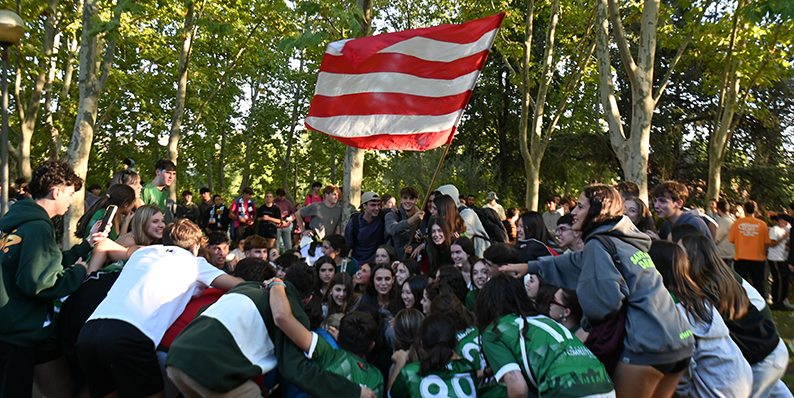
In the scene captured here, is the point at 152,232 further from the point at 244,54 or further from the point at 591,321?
the point at 244,54

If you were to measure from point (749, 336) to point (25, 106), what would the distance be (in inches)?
865

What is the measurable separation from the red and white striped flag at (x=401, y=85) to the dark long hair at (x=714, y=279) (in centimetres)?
259

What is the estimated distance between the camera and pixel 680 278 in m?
3.51

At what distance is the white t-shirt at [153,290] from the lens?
11.1 ft

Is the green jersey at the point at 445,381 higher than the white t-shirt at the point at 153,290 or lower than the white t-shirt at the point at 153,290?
lower

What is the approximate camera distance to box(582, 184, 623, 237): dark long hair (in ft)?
10.9

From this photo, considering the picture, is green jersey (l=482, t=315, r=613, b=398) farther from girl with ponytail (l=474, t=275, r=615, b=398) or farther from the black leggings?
the black leggings

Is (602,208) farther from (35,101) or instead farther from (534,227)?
(35,101)

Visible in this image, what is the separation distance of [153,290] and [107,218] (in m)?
1.13

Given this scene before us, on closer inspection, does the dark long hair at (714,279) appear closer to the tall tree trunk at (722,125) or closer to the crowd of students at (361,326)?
the crowd of students at (361,326)

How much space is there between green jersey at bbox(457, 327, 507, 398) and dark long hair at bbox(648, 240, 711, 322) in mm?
1263

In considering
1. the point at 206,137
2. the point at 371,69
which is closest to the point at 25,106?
the point at 206,137

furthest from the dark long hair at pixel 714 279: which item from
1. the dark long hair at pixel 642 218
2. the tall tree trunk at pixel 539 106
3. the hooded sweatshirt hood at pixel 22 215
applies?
the tall tree trunk at pixel 539 106

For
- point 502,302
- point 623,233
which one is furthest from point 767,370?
point 502,302
